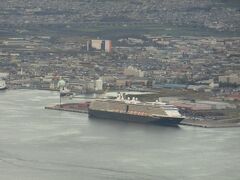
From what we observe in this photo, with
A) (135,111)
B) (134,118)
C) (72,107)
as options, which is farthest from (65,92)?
(134,118)

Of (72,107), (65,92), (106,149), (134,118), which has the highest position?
(65,92)

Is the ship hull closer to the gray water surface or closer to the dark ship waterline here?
the dark ship waterline

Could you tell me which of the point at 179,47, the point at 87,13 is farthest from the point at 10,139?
the point at 87,13

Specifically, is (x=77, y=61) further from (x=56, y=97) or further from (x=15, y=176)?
(x=15, y=176)

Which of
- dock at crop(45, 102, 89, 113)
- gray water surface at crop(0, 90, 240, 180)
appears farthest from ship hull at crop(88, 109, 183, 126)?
dock at crop(45, 102, 89, 113)

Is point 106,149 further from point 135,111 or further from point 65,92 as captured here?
point 65,92

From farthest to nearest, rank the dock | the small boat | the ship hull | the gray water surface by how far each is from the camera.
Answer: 1. the small boat
2. the dock
3. the ship hull
4. the gray water surface
